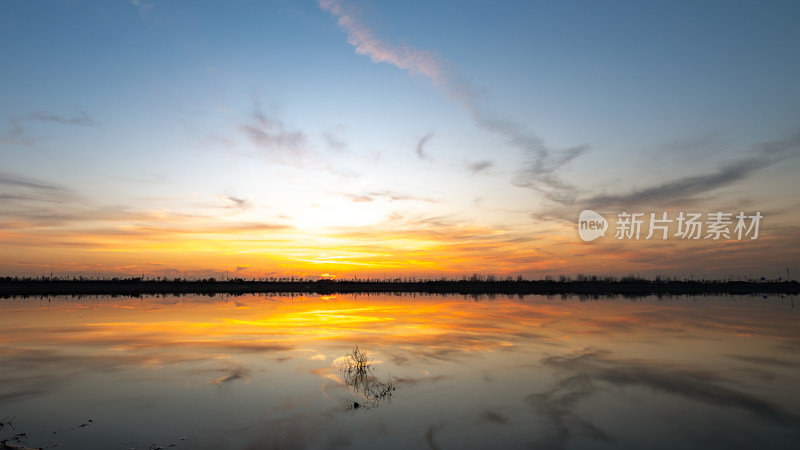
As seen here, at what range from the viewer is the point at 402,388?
15070 millimetres

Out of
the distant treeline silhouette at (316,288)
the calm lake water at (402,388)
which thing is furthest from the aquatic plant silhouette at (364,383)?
the distant treeline silhouette at (316,288)

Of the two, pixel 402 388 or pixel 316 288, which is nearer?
pixel 402 388

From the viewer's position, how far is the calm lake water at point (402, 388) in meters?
10.9

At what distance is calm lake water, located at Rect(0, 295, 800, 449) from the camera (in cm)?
1092

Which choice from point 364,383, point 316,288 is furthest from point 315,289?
point 364,383

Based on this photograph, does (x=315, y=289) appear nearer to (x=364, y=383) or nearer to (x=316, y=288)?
(x=316, y=288)

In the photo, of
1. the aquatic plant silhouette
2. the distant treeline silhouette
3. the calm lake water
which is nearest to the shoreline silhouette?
the distant treeline silhouette

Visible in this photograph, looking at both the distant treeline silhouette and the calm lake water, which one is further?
the distant treeline silhouette

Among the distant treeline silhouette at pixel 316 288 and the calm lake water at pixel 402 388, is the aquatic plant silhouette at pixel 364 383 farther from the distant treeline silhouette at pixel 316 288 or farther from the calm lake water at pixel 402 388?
the distant treeline silhouette at pixel 316 288

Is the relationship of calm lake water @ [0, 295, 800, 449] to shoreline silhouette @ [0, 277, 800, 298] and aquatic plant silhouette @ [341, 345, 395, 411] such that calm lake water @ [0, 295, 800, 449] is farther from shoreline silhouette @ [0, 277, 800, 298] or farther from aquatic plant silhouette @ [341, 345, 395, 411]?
shoreline silhouette @ [0, 277, 800, 298]

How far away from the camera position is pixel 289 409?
12898 mm

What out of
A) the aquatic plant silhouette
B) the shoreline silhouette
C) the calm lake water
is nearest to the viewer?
the calm lake water

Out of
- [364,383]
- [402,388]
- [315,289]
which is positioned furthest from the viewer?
[315,289]

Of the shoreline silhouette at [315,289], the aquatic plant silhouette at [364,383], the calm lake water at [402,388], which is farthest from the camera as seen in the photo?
the shoreline silhouette at [315,289]
